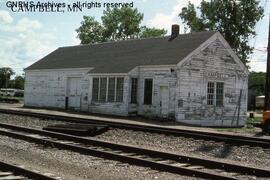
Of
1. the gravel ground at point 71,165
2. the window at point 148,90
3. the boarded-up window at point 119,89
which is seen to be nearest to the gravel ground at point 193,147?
the gravel ground at point 71,165

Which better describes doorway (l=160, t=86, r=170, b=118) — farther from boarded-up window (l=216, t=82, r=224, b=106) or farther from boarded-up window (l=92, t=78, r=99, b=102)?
boarded-up window (l=92, t=78, r=99, b=102)

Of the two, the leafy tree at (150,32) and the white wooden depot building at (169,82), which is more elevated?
the leafy tree at (150,32)

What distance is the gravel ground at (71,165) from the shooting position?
31.4 feet

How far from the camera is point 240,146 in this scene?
14172 mm

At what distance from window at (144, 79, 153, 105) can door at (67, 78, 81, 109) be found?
6.87 m

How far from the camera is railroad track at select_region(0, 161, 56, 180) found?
8.77m

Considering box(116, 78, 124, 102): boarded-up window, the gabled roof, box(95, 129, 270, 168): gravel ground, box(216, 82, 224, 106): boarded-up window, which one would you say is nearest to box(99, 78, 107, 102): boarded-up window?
the gabled roof

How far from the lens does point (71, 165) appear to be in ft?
35.0

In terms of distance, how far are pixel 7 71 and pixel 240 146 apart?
3841 inches

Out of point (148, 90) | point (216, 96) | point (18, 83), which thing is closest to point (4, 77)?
point (18, 83)

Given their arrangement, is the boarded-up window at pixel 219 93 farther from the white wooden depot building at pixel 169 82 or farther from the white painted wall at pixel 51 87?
the white painted wall at pixel 51 87

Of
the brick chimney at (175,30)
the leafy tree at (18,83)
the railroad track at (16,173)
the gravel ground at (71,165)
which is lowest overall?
the gravel ground at (71,165)

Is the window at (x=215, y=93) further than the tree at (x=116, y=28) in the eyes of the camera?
No

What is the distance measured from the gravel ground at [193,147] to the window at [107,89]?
11004 mm
